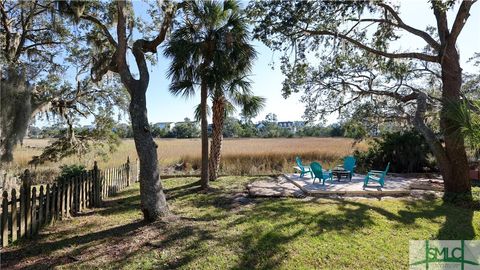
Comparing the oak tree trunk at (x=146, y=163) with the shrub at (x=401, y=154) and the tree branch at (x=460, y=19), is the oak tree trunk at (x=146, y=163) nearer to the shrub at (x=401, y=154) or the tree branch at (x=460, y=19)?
the tree branch at (x=460, y=19)

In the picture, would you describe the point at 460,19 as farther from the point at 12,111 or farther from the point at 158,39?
the point at 12,111

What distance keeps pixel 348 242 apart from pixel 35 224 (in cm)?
536

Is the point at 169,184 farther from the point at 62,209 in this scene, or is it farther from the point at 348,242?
the point at 348,242

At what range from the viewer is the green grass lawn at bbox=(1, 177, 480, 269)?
424 cm

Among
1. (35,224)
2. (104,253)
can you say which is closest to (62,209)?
(35,224)

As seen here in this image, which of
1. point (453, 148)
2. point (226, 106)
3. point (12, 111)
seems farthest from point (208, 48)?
point (453, 148)

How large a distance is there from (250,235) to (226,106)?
6.59 metres

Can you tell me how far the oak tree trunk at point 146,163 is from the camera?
5.82 m

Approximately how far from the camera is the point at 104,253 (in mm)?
4461

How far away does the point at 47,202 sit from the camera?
227 inches

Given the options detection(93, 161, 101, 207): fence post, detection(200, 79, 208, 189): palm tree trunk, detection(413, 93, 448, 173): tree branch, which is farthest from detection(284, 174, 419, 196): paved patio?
detection(93, 161, 101, 207): fence post

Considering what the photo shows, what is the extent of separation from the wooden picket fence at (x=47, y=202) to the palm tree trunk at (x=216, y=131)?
356cm

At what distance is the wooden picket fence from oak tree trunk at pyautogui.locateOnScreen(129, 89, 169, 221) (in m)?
1.77

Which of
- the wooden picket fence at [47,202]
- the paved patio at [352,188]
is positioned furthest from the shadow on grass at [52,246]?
the paved patio at [352,188]
